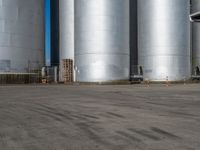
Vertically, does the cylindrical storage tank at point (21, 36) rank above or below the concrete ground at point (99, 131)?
above

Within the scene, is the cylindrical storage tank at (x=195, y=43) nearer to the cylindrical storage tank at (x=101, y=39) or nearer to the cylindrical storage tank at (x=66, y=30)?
the cylindrical storage tank at (x=101, y=39)

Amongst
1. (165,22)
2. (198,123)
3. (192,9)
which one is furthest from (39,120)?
(192,9)

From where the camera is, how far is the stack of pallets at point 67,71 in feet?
133

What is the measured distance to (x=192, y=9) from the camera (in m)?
48.7

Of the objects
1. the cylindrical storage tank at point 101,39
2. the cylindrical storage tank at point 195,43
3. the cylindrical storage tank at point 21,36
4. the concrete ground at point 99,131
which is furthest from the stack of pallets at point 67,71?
the concrete ground at point 99,131

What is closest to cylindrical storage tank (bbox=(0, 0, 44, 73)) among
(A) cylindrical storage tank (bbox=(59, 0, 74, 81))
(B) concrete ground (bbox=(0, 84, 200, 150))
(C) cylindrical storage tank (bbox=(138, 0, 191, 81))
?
(A) cylindrical storage tank (bbox=(59, 0, 74, 81))

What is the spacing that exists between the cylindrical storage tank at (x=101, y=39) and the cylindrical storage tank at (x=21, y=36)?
679cm

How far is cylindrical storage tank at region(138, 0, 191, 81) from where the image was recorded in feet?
124

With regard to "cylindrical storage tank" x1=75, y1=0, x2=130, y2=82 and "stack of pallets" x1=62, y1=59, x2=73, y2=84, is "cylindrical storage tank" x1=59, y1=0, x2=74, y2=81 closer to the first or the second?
"stack of pallets" x1=62, y1=59, x2=73, y2=84

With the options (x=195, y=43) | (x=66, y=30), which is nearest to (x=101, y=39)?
(x=66, y=30)

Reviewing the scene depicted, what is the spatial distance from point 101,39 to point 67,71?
26.7ft

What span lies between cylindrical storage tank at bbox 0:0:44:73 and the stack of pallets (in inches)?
129

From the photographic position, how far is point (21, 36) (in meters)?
38.0

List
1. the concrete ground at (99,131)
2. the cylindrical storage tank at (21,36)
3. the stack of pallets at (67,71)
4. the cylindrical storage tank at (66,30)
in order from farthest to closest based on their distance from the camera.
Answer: the cylindrical storage tank at (66,30) < the stack of pallets at (67,71) < the cylindrical storage tank at (21,36) < the concrete ground at (99,131)
